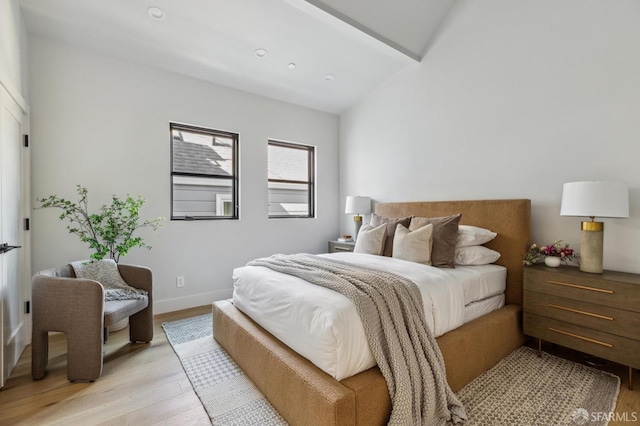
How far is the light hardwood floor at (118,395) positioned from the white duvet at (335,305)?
0.64 meters

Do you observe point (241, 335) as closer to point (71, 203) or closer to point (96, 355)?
point (96, 355)

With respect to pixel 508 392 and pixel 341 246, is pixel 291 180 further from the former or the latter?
pixel 508 392

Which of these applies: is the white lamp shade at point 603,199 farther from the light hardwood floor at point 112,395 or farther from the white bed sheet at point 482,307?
the light hardwood floor at point 112,395

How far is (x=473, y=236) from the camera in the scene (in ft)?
8.50

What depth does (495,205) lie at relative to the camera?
277cm

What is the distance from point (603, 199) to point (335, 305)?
6.66 ft

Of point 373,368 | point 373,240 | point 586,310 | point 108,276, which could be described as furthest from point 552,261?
point 108,276

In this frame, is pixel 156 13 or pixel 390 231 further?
pixel 390 231

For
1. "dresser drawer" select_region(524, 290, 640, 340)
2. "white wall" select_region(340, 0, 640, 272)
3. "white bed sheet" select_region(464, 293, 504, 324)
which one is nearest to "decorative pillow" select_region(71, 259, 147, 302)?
"white bed sheet" select_region(464, 293, 504, 324)

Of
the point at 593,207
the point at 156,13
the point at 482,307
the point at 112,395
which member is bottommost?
the point at 112,395

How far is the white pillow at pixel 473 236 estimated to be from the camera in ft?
8.52

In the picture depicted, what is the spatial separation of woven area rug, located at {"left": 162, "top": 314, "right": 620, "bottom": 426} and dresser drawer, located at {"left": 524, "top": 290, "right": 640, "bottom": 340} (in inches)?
14.3

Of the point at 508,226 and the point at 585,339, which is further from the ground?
the point at 508,226

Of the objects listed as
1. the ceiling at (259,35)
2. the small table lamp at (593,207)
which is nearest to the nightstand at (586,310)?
the small table lamp at (593,207)
